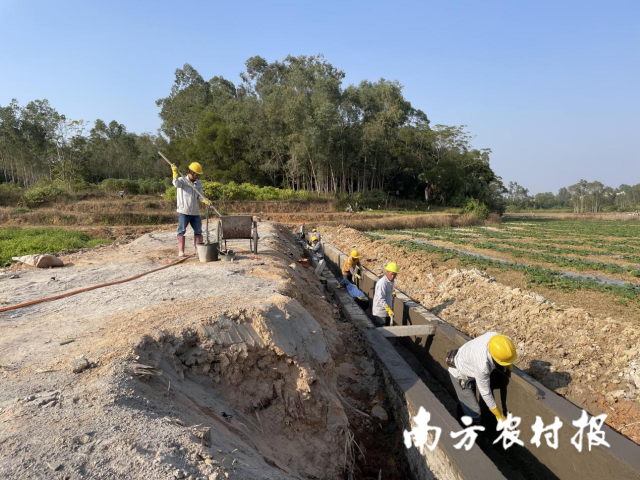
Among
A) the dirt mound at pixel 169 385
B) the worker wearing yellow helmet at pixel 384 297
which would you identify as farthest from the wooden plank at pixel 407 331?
the dirt mound at pixel 169 385

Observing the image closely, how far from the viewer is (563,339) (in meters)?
5.00

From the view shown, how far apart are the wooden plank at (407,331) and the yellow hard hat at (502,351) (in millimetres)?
2169

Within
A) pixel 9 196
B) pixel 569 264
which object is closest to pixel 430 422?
pixel 569 264

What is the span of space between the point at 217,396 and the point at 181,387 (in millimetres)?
399

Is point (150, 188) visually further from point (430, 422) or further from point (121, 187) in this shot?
point (430, 422)

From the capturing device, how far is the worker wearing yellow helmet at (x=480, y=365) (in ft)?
12.3

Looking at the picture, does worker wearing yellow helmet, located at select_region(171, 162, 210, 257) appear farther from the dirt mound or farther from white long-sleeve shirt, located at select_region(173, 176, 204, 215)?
the dirt mound

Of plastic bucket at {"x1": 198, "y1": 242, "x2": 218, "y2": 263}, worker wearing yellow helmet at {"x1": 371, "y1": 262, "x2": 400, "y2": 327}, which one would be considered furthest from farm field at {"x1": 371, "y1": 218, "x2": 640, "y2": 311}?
plastic bucket at {"x1": 198, "y1": 242, "x2": 218, "y2": 263}

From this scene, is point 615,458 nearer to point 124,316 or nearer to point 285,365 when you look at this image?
point 285,365

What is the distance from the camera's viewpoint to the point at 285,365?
11.0ft

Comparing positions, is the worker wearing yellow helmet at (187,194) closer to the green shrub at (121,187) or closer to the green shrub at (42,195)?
the green shrub at (42,195)

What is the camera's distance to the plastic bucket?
6.60 metres

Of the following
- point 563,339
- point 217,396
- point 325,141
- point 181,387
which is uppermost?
point 325,141

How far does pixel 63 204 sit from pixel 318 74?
2453 cm
